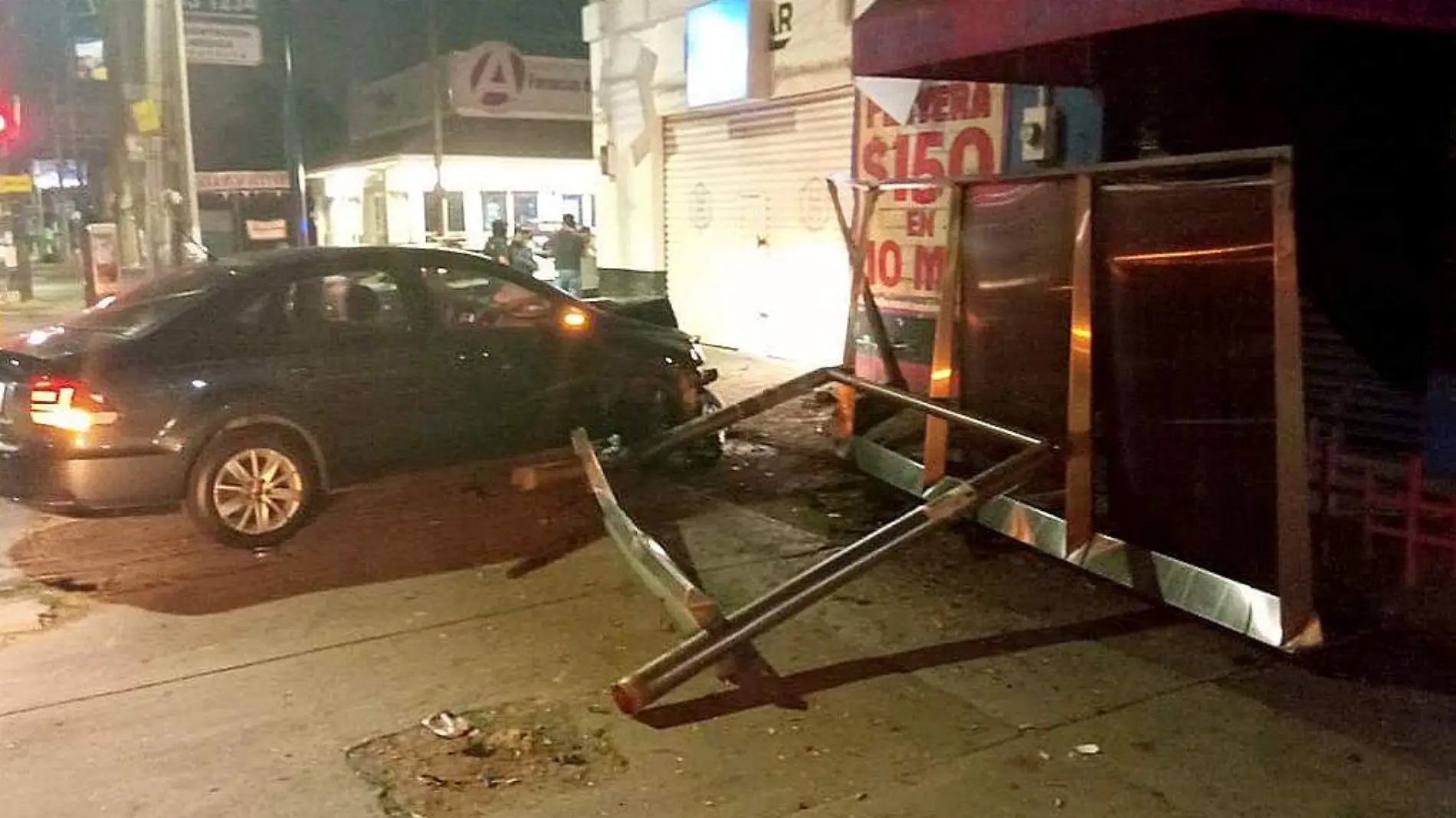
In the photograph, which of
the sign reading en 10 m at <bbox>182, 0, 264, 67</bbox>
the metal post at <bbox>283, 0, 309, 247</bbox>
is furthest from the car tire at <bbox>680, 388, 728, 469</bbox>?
the metal post at <bbox>283, 0, 309, 247</bbox>

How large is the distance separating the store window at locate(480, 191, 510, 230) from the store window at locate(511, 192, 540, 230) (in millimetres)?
256

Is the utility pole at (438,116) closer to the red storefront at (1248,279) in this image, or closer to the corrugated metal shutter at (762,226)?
the corrugated metal shutter at (762,226)

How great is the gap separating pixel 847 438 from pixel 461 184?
74.7ft

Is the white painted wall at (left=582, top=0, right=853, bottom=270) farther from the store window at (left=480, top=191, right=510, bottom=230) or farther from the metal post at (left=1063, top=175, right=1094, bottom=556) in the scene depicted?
the store window at (left=480, top=191, right=510, bottom=230)

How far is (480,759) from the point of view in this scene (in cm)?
454

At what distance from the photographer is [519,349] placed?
26.3ft

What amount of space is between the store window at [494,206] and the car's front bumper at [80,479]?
23960 millimetres

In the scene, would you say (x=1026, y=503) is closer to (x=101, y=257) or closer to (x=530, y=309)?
(x=530, y=309)

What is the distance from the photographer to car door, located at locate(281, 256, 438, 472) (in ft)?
23.8

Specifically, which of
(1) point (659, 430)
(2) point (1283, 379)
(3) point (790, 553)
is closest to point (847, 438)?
(1) point (659, 430)

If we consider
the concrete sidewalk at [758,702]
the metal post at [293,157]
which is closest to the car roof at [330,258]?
the concrete sidewalk at [758,702]

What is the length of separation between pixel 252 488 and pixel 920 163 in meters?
6.94

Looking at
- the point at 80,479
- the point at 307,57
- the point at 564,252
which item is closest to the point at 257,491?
the point at 80,479

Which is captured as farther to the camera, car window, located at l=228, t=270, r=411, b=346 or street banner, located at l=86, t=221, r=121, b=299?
street banner, located at l=86, t=221, r=121, b=299
